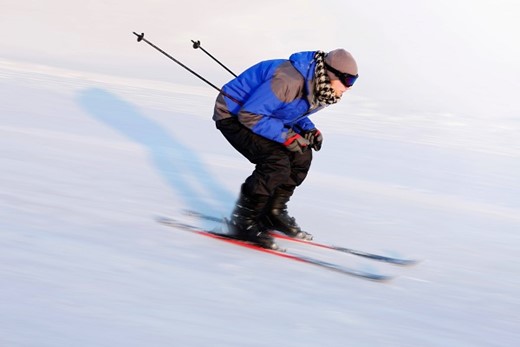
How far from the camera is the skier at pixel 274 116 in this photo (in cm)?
448

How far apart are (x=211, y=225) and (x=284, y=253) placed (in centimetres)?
69

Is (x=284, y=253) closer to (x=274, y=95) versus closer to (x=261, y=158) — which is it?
(x=261, y=158)

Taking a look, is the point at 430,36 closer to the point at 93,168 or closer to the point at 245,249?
the point at 93,168

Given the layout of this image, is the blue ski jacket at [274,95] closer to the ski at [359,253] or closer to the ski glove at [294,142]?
the ski glove at [294,142]

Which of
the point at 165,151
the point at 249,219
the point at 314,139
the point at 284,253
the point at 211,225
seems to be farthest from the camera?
the point at 165,151

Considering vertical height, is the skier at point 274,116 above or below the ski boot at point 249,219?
above

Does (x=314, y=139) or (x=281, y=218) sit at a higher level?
(x=314, y=139)

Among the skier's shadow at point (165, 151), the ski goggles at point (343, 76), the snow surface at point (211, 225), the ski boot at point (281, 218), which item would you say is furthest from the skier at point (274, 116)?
the skier's shadow at point (165, 151)

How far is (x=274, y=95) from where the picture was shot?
4453 millimetres

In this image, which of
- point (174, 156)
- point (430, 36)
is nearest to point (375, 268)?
point (174, 156)

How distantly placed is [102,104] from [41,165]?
4724 millimetres

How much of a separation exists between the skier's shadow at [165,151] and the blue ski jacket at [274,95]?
1.15 m

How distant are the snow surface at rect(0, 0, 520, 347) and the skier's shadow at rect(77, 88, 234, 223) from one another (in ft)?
0.12

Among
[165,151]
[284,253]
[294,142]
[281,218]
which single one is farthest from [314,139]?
[165,151]
